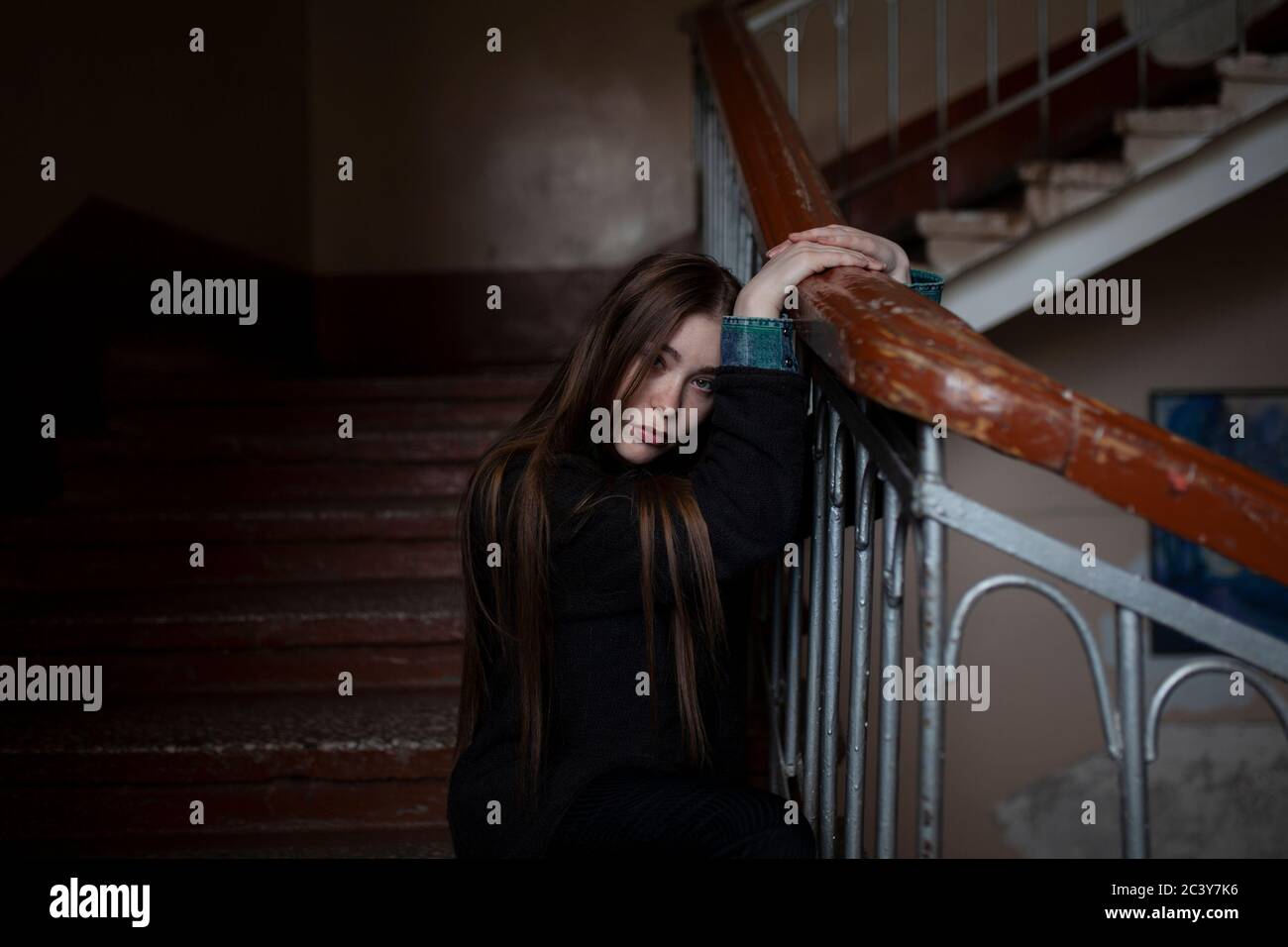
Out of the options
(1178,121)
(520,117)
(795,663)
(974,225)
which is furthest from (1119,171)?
(520,117)

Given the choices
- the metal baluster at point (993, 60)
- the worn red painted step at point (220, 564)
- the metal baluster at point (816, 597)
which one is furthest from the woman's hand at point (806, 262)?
the metal baluster at point (993, 60)

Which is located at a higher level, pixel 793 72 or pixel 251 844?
pixel 793 72

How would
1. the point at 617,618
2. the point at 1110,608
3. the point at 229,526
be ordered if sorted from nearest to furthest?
the point at 617,618
the point at 229,526
the point at 1110,608

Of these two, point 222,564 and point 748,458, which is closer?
point 748,458

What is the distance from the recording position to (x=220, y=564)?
92.4 inches

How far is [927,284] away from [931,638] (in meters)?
0.51

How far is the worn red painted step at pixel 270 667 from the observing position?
6.71 ft

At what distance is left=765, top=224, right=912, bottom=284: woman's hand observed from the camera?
39.2 inches

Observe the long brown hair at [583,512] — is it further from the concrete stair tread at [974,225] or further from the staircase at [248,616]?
the concrete stair tread at [974,225]

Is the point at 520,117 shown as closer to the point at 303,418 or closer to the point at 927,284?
the point at 303,418

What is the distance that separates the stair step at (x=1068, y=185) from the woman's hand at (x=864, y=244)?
215 cm

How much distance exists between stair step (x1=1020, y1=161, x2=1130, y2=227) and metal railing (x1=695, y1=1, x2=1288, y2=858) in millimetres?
2117

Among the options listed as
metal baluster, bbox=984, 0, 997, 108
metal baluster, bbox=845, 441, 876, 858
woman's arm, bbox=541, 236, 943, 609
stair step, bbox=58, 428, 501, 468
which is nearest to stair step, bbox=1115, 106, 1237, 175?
metal baluster, bbox=984, 0, 997, 108
